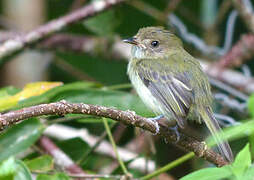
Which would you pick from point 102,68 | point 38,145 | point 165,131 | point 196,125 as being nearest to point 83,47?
point 102,68

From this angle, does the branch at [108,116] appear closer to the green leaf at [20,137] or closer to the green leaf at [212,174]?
the green leaf at [212,174]

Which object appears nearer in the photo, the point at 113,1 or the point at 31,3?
the point at 113,1

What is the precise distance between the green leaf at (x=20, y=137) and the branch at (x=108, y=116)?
843 millimetres

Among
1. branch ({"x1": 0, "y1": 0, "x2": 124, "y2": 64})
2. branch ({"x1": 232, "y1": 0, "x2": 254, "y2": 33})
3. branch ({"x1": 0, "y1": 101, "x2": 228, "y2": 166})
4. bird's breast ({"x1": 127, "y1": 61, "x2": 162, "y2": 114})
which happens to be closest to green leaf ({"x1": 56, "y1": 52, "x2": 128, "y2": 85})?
branch ({"x1": 0, "y1": 0, "x2": 124, "y2": 64})

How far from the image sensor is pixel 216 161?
7.84 ft

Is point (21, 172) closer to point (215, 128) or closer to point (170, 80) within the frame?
point (215, 128)

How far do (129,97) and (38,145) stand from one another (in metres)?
0.97

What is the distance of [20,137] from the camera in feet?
9.45

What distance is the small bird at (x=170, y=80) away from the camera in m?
2.95

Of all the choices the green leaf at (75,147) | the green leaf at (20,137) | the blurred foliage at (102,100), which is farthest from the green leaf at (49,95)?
the green leaf at (75,147)

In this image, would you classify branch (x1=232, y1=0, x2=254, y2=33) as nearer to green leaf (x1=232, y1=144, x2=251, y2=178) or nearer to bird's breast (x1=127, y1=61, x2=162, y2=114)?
bird's breast (x1=127, y1=61, x2=162, y2=114)

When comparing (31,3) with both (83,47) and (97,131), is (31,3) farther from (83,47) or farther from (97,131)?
(97,131)

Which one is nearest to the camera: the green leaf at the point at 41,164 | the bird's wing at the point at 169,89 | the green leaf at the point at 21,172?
the green leaf at the point at 21,172

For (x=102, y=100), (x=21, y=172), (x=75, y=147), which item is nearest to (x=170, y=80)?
(x=102, y=100)
